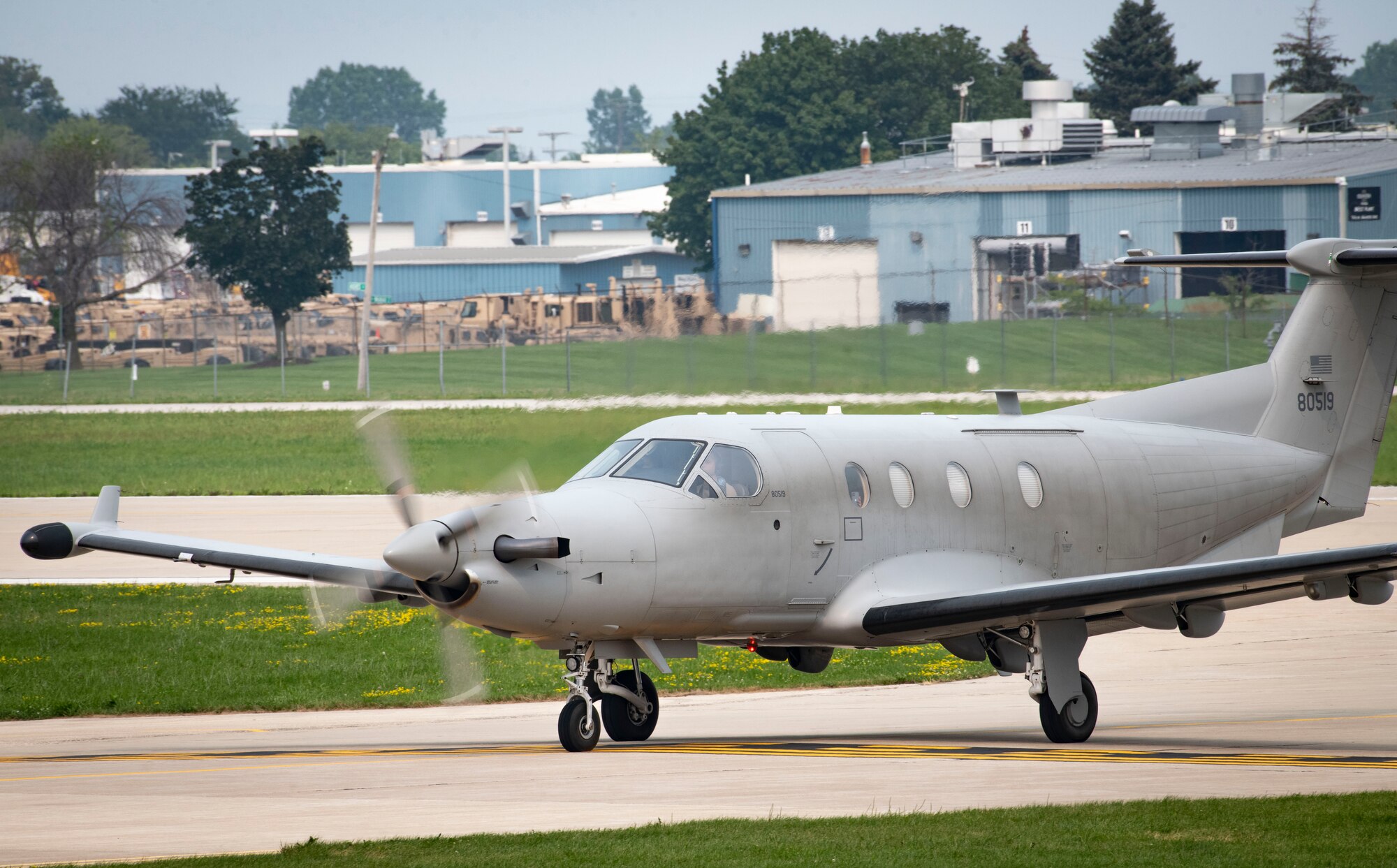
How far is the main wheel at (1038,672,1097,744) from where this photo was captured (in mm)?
16875

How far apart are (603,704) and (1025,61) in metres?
132

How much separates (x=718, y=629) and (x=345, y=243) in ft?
287

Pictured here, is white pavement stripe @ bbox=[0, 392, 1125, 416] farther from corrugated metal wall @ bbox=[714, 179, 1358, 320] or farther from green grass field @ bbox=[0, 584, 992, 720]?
corrugated metal wall @ bbox=[714, 179, 1358, 320]

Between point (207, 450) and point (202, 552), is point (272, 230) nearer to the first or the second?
point (207, 450)

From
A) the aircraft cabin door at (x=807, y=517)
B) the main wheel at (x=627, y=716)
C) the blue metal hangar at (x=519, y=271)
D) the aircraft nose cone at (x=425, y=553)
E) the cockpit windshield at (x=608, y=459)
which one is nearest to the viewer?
the aircraft nose cone at (x=425, y=553)

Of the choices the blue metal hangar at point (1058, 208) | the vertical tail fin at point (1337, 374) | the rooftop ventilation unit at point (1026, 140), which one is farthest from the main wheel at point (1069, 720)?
the rooftop ventilation unit at point (1026, 140)

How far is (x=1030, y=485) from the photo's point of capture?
1830 centimetres

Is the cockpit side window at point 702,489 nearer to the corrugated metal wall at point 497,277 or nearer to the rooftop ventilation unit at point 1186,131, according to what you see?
the rooftop ventilation unit at point 1186,131

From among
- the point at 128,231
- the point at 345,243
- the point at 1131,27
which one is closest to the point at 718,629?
the point at 345,243

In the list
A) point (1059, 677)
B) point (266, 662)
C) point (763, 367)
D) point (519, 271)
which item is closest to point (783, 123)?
point (519, 271)

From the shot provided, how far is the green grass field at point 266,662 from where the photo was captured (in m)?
21.2

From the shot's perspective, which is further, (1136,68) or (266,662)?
(1136,68)

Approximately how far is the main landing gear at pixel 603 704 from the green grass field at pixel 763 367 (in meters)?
4.72

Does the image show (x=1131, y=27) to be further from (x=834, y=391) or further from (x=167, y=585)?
(x=167, y=585)
